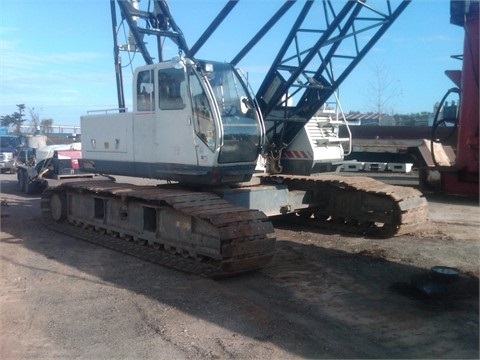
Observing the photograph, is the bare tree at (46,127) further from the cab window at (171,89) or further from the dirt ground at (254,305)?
the dirt ground at (254,305)

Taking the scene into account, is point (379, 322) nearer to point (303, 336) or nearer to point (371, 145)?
point (303, 336)

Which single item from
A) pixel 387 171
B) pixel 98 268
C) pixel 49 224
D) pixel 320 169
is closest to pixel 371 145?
pixel 387 171

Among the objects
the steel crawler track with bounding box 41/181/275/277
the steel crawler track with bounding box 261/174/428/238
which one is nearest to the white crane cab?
the steel crawler track with bounding box 41/181/275/277

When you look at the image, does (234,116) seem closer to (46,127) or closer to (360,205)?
(360,205)

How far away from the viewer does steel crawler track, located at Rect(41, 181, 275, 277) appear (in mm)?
6910

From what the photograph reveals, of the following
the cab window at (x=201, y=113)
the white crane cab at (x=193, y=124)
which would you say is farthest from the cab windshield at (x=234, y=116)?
the cab window at (x=201, y=113)

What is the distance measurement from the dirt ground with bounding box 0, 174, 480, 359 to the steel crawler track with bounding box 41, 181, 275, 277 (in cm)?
25

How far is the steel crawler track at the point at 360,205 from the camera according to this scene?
947 cm

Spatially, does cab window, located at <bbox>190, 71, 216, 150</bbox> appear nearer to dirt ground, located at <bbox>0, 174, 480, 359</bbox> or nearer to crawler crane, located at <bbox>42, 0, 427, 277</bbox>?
crawler crane, located at <bbox>42, 0, 427, 277</bbox>

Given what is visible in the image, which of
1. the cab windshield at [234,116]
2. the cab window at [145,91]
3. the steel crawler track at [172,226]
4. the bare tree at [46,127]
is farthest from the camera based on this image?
the bare tree at [46,127]

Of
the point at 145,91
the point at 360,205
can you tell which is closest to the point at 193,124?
the point at 145,91

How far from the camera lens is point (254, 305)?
5910 millimetres

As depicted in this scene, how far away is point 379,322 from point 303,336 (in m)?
0.86

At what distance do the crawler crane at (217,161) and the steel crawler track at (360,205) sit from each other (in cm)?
2
